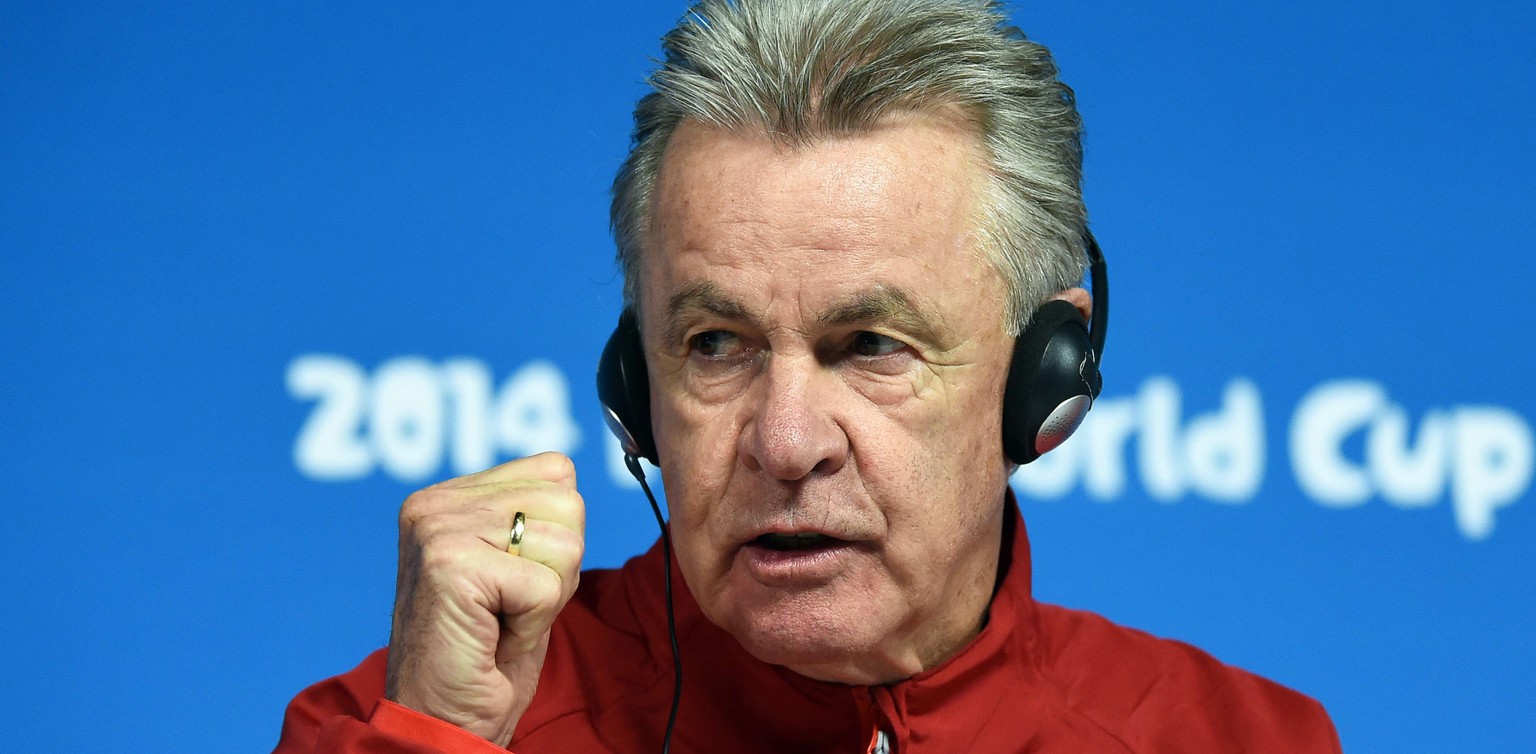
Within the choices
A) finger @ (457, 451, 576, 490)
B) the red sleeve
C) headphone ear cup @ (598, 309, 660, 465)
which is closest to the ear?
headphone ear cup @ (598, 309, 660, 465)

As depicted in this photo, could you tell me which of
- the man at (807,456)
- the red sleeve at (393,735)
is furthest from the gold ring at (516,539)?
the red sleeve at (393,735)

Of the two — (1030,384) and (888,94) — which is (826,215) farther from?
(1030,384)

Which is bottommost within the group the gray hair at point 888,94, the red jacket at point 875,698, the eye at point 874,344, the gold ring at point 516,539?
the red jacket at point 875,698

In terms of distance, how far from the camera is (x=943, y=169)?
49.9 inches

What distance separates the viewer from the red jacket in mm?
1312

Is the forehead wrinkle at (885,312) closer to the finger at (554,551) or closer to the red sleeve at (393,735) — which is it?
the finger at (554,551)

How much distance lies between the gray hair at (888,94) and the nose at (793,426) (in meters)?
0.20

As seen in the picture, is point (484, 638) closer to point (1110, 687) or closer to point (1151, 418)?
point (1110, 687)

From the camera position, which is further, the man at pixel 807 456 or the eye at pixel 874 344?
the eye at pixel 874 344

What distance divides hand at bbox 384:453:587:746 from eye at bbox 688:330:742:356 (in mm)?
183

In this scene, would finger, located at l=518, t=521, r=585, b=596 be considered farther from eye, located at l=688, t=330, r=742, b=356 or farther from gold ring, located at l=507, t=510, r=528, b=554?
eye, located at l=688, t=330, r=742, b=356

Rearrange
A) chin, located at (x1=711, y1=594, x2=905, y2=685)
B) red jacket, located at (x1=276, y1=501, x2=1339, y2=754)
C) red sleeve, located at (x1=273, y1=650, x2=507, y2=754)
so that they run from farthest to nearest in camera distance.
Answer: red jacket, located at (x1=276, y1=501, x2=1339, y2=754) → chin, located at (x1=711, y1=594, x2=905, y2=685) → red sleeve, located at (x1=273, y1=650, x2=507, y2=754)

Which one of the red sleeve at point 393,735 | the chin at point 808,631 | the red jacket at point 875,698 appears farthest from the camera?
the red jacket at point 875,698

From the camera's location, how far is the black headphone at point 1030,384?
1297 millimetres
